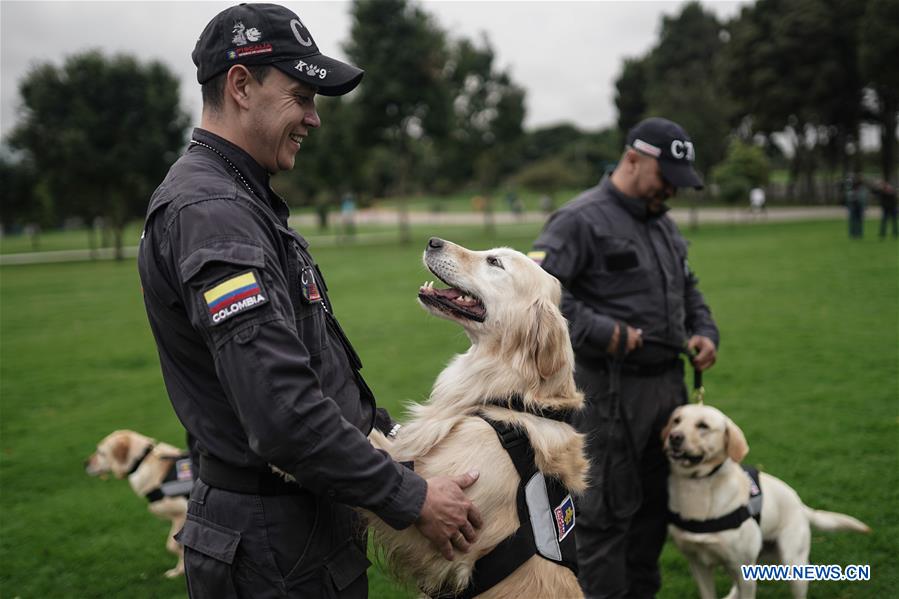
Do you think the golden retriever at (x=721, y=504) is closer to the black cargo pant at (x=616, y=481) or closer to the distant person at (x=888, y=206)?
the black cargo pant at (x=616, y=481)

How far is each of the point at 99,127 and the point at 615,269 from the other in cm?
3950

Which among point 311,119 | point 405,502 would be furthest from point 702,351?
point 311,119

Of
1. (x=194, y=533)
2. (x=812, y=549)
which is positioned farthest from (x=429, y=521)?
(x=812, y=549)

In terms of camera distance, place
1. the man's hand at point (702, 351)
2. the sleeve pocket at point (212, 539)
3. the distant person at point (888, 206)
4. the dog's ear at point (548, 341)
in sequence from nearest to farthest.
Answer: the sleeve pocket at point (212, 539), the dog's ear at point (548, 341), the man's hand at point (702, 351), the distant person at point (888, 206)

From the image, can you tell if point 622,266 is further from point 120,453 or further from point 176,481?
point 120,453

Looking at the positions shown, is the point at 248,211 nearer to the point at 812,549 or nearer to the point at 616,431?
the point at 616,431

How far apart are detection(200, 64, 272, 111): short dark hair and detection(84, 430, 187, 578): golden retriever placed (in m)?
4.14

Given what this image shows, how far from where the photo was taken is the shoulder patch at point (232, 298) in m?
1.71

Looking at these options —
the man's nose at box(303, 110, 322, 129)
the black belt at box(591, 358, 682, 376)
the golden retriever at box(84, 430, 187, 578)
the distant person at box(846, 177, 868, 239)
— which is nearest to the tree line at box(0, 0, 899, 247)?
the distant person at box(846, 177, 868, 239)

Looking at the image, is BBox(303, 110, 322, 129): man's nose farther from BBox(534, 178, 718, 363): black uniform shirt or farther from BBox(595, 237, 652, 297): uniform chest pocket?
BBox(595, 237, 652, 297): uniform chest pocket

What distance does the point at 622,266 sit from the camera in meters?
4.21

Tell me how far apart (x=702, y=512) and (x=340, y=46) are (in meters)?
36.8

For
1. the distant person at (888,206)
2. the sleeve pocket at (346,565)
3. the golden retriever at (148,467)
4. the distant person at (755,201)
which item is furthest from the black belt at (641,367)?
the distant person at (755,201)

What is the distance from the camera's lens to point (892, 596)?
4.40 meters
